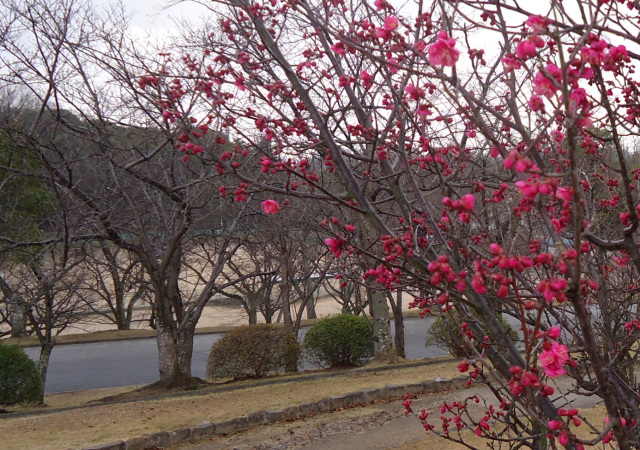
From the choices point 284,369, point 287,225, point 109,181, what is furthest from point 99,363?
point 287,225

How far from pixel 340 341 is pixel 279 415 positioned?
523 cm

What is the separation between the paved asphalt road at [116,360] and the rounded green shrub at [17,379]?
303 centimetres

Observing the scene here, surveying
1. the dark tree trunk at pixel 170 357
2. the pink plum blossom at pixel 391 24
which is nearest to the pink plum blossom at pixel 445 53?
the pink plum blossom at pixel 391 24

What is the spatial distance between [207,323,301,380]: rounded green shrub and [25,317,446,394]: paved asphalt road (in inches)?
113

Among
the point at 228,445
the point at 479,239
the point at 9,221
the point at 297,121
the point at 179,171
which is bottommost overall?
the point at 228,445

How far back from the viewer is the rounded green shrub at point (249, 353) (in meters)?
12.0

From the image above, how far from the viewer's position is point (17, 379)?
35.5 feet

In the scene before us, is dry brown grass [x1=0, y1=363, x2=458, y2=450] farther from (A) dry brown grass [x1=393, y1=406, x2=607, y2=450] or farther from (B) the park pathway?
(A) dry brown grass [x1=393, y1=406, x2=607, y2=450]

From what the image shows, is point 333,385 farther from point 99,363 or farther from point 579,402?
point 99,363

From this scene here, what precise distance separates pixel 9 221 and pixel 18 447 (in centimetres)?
799

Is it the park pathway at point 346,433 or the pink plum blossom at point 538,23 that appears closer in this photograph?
the pink plum blossom at point 538,23

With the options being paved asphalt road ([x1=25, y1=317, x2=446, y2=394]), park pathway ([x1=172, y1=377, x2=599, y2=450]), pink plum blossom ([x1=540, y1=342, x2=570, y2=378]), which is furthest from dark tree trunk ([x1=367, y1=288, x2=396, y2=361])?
pink plum blossom ([x1=540, y1=342, x2=570, y2=378])

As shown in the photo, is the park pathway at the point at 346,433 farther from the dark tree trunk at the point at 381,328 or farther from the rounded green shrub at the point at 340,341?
the rounded green shrub at the point at 340,341

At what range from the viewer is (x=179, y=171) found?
1244 cm
